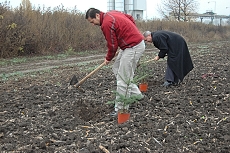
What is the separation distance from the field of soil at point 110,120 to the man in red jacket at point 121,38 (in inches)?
22.4

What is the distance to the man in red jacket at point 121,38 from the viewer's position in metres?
4.46

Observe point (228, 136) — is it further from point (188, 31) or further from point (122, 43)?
point (188, 31)

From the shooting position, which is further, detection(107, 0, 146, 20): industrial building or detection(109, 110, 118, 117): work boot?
detection(107, 0, 146, 20): industrial building

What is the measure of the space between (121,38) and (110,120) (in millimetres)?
1219

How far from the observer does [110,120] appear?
4578 millimetres

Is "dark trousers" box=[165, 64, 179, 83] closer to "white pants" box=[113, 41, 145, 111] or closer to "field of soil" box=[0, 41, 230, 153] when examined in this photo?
"field of soil" box=[0, 41, 230, 153]

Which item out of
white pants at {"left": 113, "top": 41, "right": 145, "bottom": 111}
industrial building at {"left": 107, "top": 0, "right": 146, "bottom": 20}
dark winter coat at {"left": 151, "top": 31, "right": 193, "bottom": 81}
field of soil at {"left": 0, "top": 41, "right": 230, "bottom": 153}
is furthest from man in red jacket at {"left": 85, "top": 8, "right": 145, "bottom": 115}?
industrial building at {"left": 107, "top": 0, "right": 146, "bottom": 20}

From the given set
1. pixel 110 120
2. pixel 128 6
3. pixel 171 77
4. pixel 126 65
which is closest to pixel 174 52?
pixel 171 77

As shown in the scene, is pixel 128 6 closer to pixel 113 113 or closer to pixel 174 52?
pixel 174 52

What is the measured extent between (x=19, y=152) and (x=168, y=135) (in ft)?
5.74

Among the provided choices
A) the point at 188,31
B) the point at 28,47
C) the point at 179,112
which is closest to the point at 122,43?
the point at 179,112

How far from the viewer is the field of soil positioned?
11.8ft

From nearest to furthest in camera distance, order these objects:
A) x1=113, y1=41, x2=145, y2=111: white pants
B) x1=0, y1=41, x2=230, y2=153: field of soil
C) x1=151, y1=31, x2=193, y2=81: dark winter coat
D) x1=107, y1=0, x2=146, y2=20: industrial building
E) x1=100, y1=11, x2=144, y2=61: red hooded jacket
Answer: x1=0, y1=41, x2=230, y2=153: field of soil < x1=100, y1=11, x2=144, y2=61: red hooded jacket < x1=113, y1=41, x2=145, y2=111: white pants < x1=151, y1=31, x2=193, y2=81: dark winter coat < x1=107, y1=0, x2=146, y2=20: industrial building

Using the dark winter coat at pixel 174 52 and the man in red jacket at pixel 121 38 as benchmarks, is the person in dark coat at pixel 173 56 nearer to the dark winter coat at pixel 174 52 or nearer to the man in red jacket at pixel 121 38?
the dark winter coat at pixel 174 52
